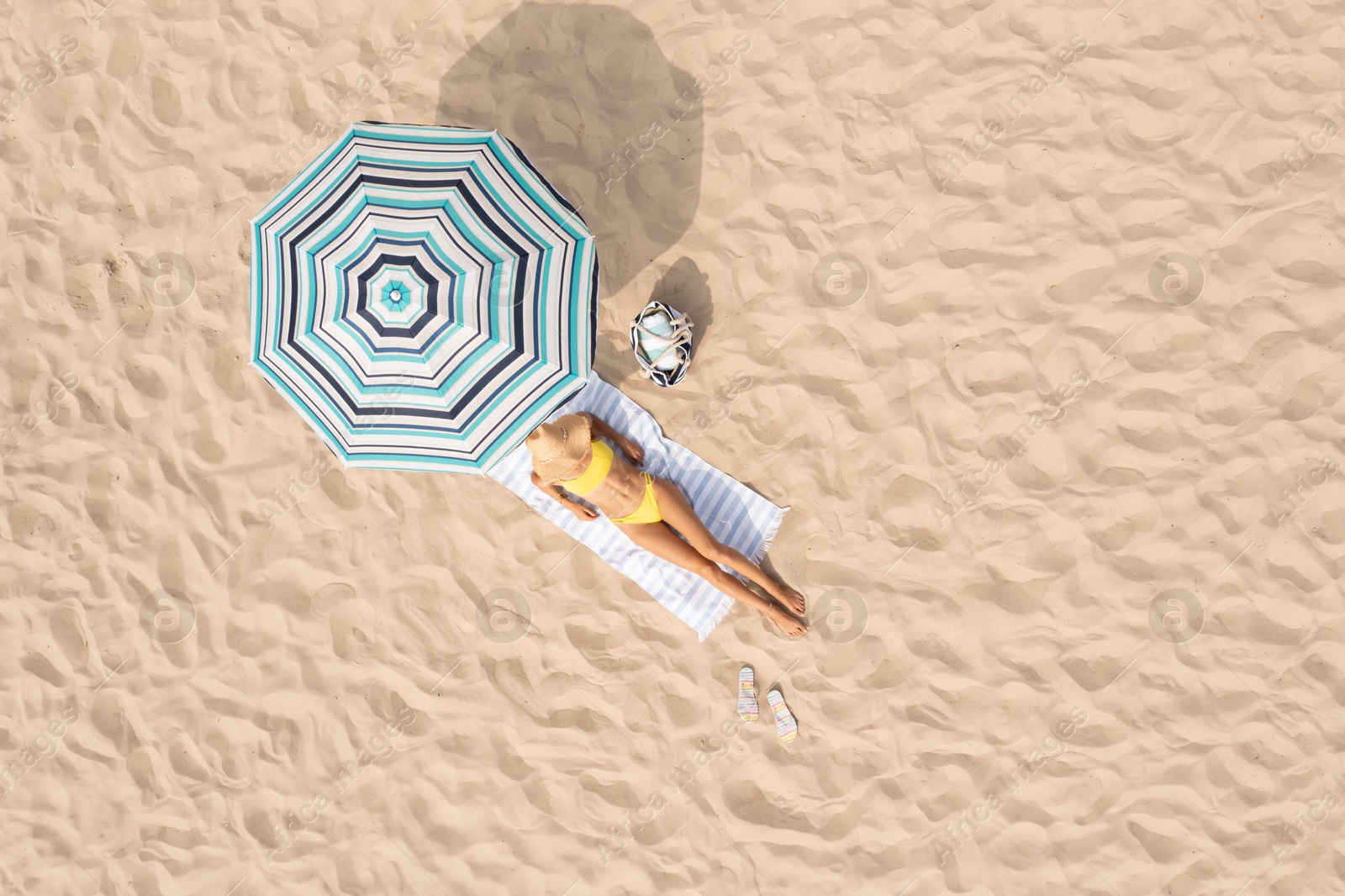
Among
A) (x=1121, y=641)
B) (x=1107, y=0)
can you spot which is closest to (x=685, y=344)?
(x=1121, y=641)

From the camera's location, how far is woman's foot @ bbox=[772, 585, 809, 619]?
539 centimetres

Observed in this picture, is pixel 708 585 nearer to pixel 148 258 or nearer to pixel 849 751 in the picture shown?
pixel 849 751

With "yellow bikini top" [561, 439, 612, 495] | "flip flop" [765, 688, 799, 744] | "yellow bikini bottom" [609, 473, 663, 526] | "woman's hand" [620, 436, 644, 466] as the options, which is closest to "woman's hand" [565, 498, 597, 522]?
"yellow bikini bottom" [609, 473, 663, 526]

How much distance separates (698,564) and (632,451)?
34.7 inches

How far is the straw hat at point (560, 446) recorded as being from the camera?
4434mm

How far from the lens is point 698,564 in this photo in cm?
529

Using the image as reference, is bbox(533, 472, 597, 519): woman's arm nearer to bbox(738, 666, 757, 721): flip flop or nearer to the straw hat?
the straw hat

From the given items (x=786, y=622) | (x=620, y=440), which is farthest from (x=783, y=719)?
(x=620, y=440)

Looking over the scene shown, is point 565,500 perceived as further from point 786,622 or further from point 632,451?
point 786,622

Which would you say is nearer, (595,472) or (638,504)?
(595,472)

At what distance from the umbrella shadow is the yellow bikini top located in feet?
4.42

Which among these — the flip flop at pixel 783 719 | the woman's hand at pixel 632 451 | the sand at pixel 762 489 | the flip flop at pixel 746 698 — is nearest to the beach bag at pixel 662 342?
the sand at pixel 762 489

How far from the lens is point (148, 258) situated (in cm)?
588

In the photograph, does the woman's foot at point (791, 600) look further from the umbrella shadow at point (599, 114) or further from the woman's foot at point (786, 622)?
the umbrella shadow at point (599, 114)
